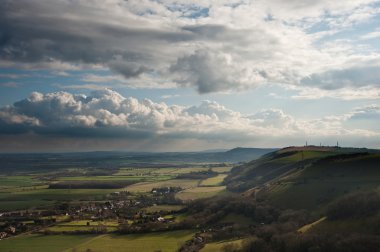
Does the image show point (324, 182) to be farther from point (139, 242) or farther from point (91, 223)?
point (91, 223)

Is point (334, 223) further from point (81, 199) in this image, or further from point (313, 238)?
point (81, 199)

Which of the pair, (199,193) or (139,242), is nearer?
(139,242)

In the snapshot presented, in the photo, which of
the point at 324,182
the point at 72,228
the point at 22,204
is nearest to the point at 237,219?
the point at 324,182

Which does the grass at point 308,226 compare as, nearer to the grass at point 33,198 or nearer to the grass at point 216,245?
the grass at point 216,245

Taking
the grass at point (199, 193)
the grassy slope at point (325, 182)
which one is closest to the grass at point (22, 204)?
the grass at point (199, 193)

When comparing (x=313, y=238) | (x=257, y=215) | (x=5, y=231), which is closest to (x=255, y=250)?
(x=313, y=238)

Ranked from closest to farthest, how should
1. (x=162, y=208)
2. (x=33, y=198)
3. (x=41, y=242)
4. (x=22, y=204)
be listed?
1. (x=41, y=242)
2. (x=162, y=208)
3. (x=22, y=204)
4. (x=33, y=198)
